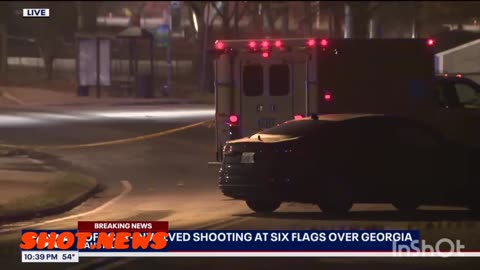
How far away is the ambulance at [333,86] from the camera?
2447cm

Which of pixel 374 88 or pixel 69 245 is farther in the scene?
pixel 374 88

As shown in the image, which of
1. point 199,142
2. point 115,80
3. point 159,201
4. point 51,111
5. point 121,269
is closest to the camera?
point 121,269

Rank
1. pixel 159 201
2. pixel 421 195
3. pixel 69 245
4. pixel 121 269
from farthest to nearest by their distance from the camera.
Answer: pixel 159 201 → pixel 421 195 → pixel 69 245 → pixel 121 269

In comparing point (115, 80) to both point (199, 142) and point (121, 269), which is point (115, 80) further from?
point (121, 269)

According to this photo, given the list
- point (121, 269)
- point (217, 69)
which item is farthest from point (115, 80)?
point (121, 269)

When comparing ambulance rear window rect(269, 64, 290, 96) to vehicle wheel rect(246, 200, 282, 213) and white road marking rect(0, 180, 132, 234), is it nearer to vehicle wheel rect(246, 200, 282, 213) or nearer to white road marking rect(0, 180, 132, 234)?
white road marking rect(0, 180, 132, 234)

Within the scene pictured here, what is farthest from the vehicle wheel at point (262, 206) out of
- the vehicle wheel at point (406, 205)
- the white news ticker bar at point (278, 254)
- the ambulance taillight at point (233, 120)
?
the ambulance taillight at point (233, 120)

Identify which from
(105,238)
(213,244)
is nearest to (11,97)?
(105,238)

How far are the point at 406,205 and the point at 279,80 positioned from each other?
649 cm

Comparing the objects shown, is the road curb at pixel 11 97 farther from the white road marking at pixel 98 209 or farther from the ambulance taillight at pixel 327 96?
the ambulance taillight at pixel 327 96

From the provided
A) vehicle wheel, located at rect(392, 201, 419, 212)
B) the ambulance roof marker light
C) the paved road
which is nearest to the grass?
the paved road

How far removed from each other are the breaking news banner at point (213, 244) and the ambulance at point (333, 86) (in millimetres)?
7937

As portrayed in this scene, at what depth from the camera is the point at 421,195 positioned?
18797 millimetres

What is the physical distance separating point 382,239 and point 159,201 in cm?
716
